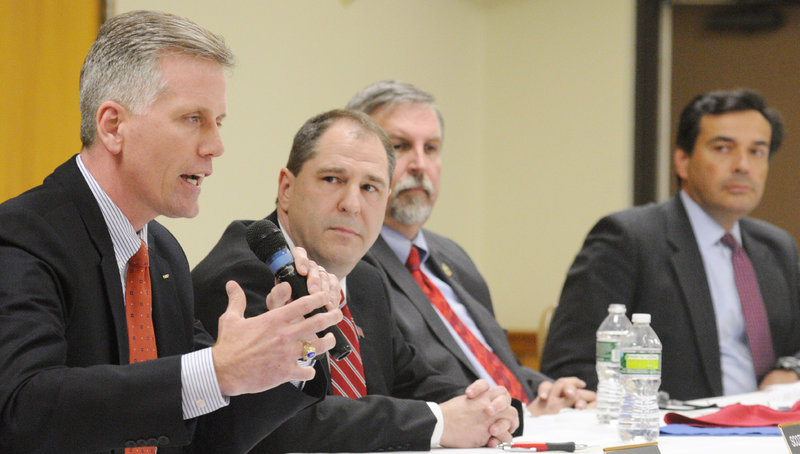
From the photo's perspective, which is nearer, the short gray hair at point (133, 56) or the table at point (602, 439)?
the short gray hair at point (133, 56)

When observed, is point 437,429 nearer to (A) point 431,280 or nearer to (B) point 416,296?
(B) point 416,296

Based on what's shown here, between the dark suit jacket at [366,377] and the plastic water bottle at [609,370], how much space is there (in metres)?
0.39

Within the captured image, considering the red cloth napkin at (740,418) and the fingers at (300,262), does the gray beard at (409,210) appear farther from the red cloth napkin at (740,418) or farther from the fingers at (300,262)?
the fingers at (300,262)

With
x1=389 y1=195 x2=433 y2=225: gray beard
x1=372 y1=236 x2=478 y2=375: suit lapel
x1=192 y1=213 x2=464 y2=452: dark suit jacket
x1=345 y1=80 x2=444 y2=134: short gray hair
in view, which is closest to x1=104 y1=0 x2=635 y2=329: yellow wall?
x1=345 y1=80 x2=444 y2=134: short gray hair

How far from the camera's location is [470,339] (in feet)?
9.77

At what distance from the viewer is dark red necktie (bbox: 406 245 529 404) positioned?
295 centimetres

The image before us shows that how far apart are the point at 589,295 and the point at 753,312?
0.74m

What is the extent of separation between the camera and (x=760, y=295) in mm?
3754

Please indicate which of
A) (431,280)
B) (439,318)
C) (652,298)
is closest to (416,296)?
(439,318)

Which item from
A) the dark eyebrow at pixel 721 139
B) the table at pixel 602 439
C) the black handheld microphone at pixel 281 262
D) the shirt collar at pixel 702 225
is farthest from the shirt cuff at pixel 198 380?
the dark eyebrow at pixel 721 139

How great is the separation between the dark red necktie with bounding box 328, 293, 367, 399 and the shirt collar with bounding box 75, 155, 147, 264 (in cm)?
60

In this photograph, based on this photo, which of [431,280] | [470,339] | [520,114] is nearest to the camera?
[470,339]

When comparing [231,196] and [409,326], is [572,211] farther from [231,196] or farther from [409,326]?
[409,326]

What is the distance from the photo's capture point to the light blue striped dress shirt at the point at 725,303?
11.7 feet
